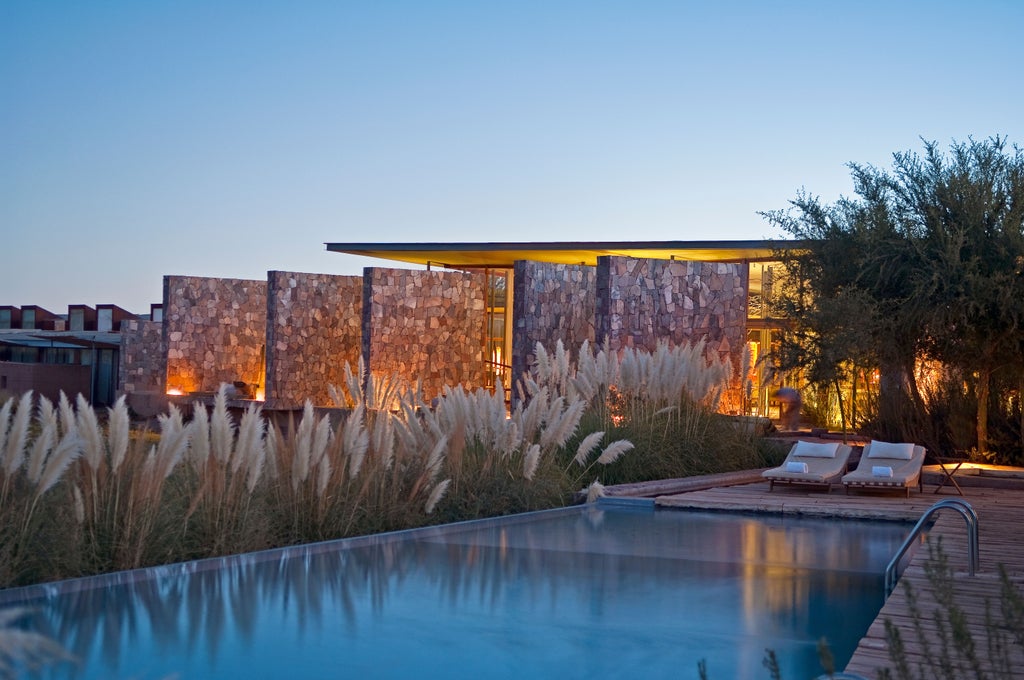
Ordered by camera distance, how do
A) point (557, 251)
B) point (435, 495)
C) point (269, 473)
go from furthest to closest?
point (557, 251), point (435, 495), point (269, 473)

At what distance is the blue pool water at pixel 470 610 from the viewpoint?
13.6ft

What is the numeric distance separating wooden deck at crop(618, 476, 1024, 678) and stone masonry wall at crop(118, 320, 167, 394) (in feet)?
58.7

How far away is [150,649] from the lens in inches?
163

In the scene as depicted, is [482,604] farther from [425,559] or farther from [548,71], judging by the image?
[548,71]

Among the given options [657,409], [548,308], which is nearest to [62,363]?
[548,308]

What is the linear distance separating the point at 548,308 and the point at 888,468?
926 cm

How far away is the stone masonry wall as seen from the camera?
25.0m

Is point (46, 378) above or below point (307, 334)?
below

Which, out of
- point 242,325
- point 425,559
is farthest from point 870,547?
point 242,325

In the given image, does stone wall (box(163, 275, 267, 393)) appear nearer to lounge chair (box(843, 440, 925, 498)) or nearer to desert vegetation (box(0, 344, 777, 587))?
desert vegetation (box(0, 344, 777, 587))

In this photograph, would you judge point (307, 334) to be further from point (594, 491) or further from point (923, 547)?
point (923, 547)

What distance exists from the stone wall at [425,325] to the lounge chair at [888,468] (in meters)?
10.2

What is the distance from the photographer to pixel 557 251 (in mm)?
21188

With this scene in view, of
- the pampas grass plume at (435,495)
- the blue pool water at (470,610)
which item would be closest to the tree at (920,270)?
the blue pool water at (470,610)
